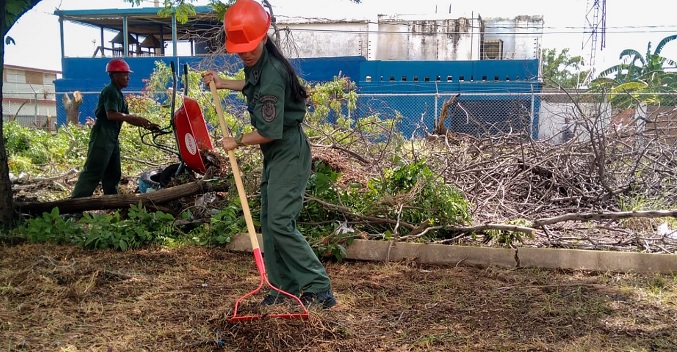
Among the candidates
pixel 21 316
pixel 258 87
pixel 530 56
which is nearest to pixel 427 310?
pixel 258 87

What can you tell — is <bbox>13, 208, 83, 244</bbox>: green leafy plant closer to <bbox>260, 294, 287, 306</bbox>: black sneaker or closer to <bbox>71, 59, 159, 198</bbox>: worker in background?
<bbox>71, 59, 159, 198</bbox>: worker in background

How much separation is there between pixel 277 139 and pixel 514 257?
241cm

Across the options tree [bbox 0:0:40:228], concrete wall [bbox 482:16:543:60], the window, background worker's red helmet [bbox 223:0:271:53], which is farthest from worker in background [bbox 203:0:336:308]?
the window

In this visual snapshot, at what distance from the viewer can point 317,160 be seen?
6008mm

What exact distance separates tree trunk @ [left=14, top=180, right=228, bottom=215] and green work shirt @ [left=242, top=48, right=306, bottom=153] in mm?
2455

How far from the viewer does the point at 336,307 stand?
3553 mm

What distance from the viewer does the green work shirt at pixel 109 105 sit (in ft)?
19.9

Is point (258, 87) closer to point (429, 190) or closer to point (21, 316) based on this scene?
point (21, 316)

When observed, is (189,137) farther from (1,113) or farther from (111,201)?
(1,113)

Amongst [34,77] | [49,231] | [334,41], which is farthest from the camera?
[34,77]

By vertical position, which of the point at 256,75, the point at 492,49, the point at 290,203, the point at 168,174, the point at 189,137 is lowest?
the point at 168,174

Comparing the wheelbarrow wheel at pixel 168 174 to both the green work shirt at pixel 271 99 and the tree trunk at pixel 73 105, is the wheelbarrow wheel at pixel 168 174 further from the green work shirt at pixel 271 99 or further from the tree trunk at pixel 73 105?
the tree trunk at pixel 73 105

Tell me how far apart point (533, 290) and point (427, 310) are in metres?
0.91

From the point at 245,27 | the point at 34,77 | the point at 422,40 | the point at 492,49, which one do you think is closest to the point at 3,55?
the point at 245,27
